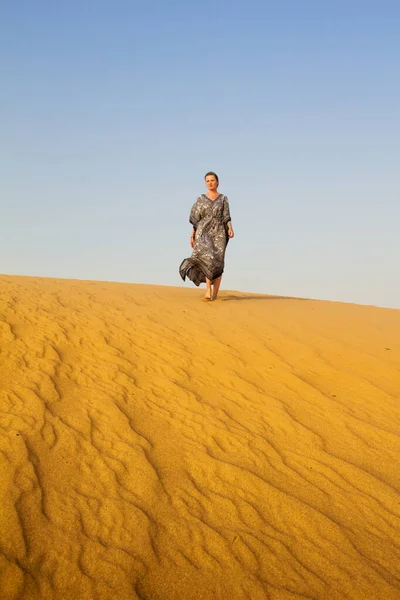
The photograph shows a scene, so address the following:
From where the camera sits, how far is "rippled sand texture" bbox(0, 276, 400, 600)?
3.07 metres

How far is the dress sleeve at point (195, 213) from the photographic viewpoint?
418 inches

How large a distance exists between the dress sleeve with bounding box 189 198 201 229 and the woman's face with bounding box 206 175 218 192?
37 centimetres

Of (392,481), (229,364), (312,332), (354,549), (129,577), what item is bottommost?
(129,577)

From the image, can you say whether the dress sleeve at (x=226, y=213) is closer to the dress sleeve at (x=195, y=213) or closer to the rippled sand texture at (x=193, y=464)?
the dress sleeve at (x=195, y=213)

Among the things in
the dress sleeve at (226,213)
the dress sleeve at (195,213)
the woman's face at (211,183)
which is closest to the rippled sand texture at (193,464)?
the dress sleeve at (226,213)

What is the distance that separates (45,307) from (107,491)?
5.25m

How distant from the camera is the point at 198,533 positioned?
3396 mm

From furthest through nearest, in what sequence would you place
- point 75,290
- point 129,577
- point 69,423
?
point 75,290 < point 69,423 < point 129,577

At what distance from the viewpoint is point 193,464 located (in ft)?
13.8

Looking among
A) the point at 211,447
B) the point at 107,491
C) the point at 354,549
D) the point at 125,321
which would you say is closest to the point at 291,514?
the point at 354,549

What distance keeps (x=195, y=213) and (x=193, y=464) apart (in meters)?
7.13

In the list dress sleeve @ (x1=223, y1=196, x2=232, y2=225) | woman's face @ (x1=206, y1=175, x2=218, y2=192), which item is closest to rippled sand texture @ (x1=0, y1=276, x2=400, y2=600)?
dress sleeve @ (x1=223, y1=196, x2=232, y2=225)

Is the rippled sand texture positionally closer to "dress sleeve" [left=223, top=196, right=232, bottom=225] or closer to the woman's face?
"dress sleeve" [left=223, top=196, right=232, bottom=225]

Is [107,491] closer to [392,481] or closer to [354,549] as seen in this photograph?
[354,549]
